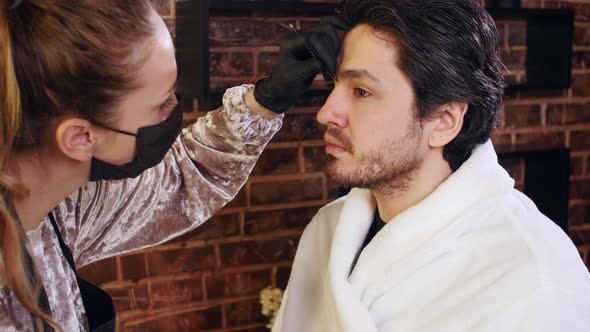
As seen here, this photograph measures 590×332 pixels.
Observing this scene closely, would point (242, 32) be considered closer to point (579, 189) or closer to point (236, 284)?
point (236, 284)

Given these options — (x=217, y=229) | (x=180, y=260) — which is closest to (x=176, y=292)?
(x=180, y=260)

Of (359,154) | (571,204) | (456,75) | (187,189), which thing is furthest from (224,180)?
(571,204)

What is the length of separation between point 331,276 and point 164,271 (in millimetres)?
841

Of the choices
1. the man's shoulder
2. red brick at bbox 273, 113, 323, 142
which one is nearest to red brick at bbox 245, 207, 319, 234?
red brick at bbox 273, 113, 323, 142

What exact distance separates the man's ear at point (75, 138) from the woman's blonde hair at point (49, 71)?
18 mm

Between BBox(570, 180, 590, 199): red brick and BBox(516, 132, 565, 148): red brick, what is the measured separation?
0.18 meters

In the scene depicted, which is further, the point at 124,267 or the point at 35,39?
the point at 124,267

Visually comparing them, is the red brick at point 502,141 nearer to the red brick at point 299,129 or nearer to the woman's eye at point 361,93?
the red brick at point 299,129

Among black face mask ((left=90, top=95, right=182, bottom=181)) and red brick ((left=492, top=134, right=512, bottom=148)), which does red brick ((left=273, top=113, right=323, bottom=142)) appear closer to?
red brick ((left=492, top=134, right=512, bottom=148))

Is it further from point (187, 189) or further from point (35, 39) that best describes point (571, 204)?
point (35, 39)

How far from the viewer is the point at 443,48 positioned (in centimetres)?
116

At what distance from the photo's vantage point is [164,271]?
186 centimetres

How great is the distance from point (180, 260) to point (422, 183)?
95 cm

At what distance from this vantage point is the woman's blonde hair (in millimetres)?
832
